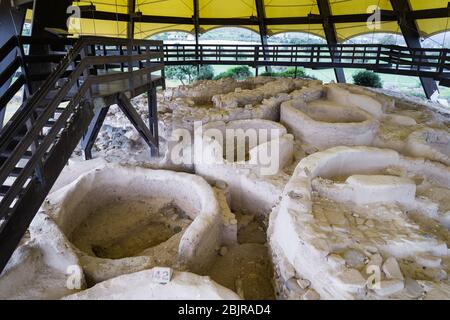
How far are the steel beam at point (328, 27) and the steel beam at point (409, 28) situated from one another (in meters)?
2.87

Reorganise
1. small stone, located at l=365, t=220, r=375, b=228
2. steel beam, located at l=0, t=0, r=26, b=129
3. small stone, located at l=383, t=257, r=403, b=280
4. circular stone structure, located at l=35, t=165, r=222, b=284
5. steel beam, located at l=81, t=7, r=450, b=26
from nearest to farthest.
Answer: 1. small stone, located at l=383, t=257, r=403, b=280
2. small stone, located at l=365, t=220, r=375, b=228
3. steel beam, located at l=0, t=0, r=26, b=129
4. circular stone structure, located at l=35, t=165, r=222, b=284
5. steel beam, located at l=81, t=7, r=450, b=26

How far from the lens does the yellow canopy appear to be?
13.8 meters

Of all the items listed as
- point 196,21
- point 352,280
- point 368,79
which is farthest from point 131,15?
point 352,280

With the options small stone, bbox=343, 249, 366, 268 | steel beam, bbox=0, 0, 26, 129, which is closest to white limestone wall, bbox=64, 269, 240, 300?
small stone, bbox=343, 249, 366, 268

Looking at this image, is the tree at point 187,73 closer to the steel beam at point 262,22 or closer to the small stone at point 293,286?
the steel beam at point 262,22

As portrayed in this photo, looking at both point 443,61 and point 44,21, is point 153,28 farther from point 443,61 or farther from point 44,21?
point 443,61

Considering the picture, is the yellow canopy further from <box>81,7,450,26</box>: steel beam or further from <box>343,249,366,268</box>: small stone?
<box>343,249,366,268</box>: small stone

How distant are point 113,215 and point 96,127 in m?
2.19

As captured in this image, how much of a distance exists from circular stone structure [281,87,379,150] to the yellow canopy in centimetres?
590

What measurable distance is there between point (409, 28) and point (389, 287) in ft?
43.2

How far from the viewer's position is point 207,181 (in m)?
7.16

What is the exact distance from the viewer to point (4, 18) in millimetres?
4848

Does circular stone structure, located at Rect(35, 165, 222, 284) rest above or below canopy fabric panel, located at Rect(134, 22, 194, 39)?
below
